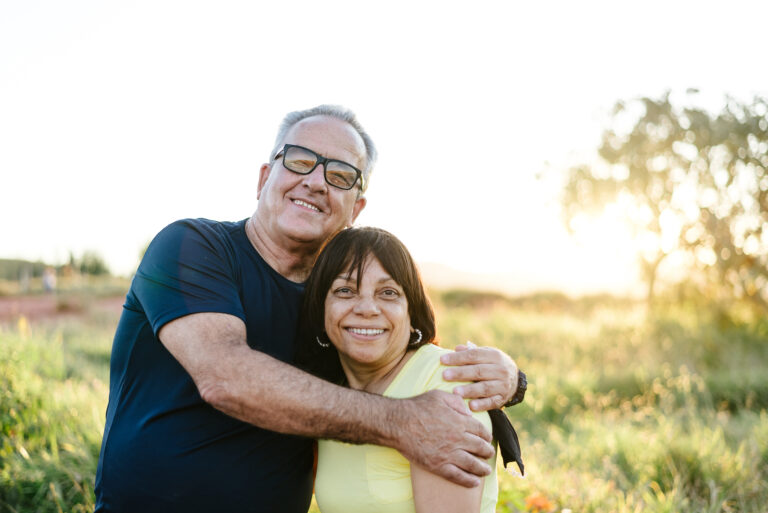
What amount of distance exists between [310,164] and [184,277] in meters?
1.09

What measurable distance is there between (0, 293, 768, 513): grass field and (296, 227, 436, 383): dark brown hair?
1578mm

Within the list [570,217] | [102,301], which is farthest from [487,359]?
[102,301]

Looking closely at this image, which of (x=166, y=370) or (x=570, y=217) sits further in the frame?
(x=570, y=217)

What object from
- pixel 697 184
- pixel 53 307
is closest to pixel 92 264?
pixel 53 307

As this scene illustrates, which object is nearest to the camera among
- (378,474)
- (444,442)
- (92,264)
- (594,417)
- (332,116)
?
(444,442)

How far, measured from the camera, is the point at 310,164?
3.37 metres

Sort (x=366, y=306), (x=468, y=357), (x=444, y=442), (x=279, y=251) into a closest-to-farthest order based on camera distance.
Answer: (x=444, y=442) → (x=468, y=357) → (x=366, y=306) → (x=279, y=251)

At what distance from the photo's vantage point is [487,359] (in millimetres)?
2574

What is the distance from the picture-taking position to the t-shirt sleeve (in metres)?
2.54

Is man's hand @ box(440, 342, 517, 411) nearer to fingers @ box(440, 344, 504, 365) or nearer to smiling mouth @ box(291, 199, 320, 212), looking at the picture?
fingers @ box(440, 344, 504, 365)

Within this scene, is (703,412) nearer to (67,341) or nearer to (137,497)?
(137,497)

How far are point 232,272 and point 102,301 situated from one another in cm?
2029

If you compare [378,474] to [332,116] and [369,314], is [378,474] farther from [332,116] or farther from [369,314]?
[332,116]

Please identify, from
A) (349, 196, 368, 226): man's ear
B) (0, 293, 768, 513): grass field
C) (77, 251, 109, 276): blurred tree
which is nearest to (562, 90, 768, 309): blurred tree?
(0, 293, 768, 513): grass field
